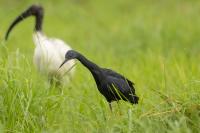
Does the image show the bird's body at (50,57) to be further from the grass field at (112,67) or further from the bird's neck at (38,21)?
the bird's neck at (38,21)

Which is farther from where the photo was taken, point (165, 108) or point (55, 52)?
point (55, 52)

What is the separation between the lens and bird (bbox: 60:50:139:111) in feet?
15.3

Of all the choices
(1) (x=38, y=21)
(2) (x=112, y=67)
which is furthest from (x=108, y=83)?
(2) (x=112, y=67)

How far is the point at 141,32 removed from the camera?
1003cm

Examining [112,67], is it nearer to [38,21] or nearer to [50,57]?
[38,21]

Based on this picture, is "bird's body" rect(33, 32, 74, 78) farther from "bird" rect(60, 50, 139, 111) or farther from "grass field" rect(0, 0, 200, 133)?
"bird" rect(60, 50, 139, 111)

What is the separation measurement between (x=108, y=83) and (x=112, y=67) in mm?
3222

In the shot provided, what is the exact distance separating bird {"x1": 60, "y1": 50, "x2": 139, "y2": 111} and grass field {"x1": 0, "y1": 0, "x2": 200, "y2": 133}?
8 cm

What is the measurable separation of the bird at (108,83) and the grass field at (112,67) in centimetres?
Result: 8

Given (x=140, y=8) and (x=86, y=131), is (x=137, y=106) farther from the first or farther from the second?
(x=140, y=8)

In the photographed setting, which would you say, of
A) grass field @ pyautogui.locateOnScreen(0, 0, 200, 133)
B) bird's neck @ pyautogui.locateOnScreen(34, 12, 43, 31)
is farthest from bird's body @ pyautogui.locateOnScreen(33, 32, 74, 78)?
bird's neck @ pyautogui.locateOnScreen(34, 12, 43, 31)

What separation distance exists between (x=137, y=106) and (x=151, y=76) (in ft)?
7.99

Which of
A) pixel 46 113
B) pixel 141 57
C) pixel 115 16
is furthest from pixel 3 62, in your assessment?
pixel 115 16

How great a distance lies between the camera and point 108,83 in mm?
4676
